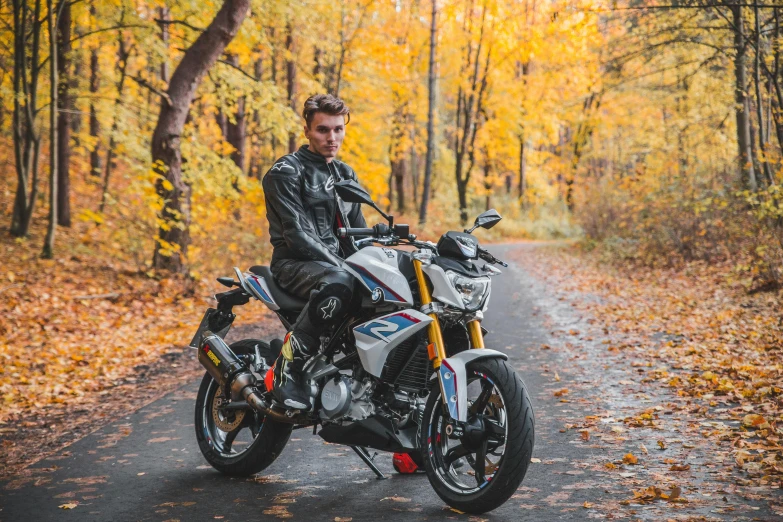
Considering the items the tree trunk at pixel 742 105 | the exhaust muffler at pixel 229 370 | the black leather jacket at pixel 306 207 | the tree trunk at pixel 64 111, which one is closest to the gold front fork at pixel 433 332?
the black leather jacket at pixel 306 207

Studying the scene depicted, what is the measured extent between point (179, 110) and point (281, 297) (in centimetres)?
945

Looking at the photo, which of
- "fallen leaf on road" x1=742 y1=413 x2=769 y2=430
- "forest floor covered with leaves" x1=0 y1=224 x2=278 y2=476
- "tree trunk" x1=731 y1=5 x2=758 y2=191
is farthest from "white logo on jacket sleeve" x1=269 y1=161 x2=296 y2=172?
"tree trunk" x1=731 y1=5 x2=758 y2=191

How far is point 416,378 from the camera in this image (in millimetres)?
4086

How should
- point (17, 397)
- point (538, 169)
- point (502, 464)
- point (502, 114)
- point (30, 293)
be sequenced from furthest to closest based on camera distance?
point (538, 169)
point (502, 114)
point (30, 293)
point (17, 397)
point (502, 464)

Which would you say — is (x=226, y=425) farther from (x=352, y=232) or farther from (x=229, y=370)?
(x=352, y=232)

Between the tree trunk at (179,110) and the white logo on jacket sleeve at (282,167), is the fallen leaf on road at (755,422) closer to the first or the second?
the white logo on jacket sleeve at (282,167)

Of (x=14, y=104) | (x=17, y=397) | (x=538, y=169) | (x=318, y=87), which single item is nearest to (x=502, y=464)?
(x=17, y=397)

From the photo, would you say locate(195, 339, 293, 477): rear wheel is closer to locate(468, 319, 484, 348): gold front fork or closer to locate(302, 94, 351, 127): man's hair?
locate(468, 319, 484, 348): gold front fork

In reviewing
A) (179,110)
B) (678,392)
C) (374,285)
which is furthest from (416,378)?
(179,110)

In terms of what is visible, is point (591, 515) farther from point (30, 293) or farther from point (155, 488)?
point (30, 293)

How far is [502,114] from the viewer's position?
3638cm

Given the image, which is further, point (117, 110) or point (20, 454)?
point (117, 110)

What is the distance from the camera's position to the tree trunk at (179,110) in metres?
12.9

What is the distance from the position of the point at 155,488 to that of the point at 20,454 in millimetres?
1686
